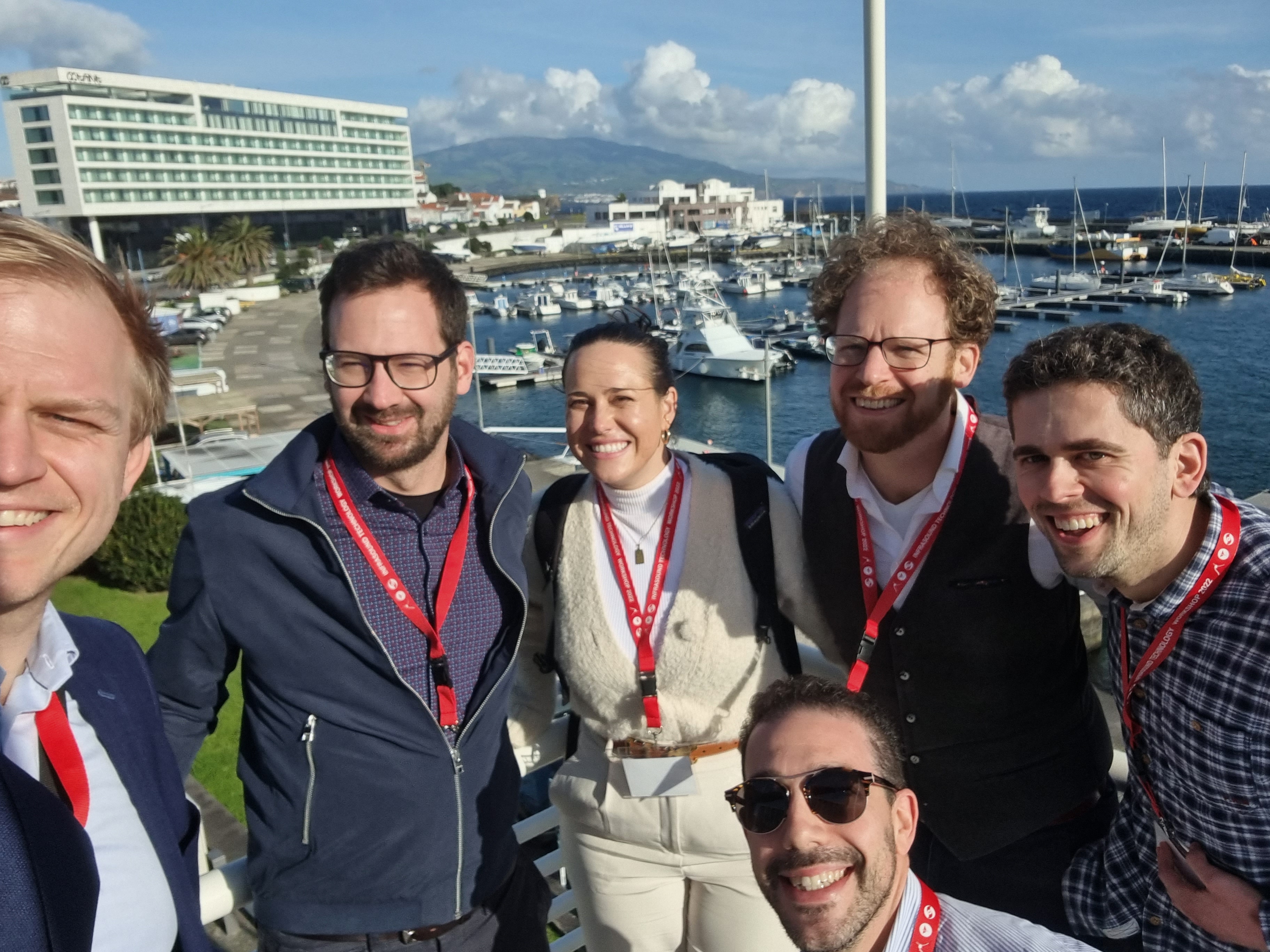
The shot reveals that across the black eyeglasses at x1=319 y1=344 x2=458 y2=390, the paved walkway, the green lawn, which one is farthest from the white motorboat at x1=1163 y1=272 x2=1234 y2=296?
the black eyeglasses at x1=319 y1=344 x2=458 y2=390

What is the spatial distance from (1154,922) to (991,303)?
1.45 metres

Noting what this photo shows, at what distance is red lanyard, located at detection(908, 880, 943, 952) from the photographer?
5.25 feet

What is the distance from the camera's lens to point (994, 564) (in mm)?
2150

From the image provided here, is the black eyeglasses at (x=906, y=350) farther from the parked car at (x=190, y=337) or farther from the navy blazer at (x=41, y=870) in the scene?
the parked car at (x=190, y=337)

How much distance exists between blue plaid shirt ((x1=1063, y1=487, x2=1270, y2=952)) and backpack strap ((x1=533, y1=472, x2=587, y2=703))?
132 centimetres

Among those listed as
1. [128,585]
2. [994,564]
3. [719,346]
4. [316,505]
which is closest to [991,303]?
[994,564]

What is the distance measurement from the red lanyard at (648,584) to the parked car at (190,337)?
48839mm

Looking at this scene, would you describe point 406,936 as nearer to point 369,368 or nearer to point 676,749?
point 676,749

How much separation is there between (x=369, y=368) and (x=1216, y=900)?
6.83 ft

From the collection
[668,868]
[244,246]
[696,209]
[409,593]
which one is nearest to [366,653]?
[409,593]

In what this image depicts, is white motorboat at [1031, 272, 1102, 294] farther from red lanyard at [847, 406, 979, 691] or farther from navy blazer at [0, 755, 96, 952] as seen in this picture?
navy blazer at [0, 755, 96, 952]

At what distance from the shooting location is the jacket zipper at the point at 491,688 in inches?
78.6

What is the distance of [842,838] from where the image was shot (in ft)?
5.38

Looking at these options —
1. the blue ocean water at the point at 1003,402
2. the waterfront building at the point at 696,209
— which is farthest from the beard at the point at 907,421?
the waterfront building at the point at 696,209
